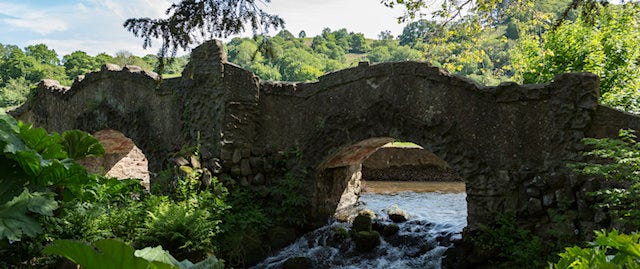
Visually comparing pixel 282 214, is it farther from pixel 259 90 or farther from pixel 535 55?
pixel 535 55

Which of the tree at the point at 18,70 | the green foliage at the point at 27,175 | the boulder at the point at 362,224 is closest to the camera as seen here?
the green foliage at the point at 27,175

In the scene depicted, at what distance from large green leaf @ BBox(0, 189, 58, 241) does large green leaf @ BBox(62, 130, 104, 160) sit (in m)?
1.41

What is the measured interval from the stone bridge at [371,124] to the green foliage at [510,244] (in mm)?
192

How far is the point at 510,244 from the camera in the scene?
7.04 meters

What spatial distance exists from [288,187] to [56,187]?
13.8ft

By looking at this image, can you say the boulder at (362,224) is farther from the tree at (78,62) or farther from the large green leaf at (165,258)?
the tree at (78,62)

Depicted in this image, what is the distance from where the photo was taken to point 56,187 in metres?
5.88

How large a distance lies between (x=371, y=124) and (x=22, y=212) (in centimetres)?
524

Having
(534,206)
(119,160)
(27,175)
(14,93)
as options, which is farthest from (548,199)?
(14,93)

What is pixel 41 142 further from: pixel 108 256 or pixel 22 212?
pixel 108 256

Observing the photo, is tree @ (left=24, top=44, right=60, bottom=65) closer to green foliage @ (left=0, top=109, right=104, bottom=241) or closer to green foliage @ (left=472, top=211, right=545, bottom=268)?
green foliage @ (left=0, top=109, right=104, bottom=241)

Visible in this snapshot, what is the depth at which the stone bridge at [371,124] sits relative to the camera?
693cm

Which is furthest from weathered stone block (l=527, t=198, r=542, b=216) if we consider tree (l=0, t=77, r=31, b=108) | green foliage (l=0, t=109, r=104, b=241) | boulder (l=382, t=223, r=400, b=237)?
tree (l=0, t=77, r=31, b=108)

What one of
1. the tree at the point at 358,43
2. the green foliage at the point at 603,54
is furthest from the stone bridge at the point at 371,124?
the tree at the point at 358,43
